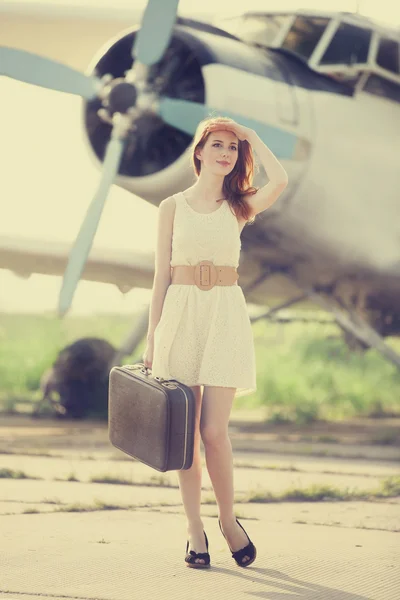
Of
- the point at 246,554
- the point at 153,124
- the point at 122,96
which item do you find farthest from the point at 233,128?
the point at 153,124

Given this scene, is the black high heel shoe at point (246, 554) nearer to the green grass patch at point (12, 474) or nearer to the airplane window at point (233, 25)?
the green grass patch at point (12, 474)

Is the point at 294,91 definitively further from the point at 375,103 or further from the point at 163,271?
the point at 163,271

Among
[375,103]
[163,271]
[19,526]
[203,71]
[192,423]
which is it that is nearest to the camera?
[192,423]

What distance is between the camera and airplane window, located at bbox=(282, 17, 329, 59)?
8211 millimetres

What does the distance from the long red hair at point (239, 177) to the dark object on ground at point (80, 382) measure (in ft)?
21.6

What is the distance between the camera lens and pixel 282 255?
8555 millimetres

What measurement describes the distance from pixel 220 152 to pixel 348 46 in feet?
17.5

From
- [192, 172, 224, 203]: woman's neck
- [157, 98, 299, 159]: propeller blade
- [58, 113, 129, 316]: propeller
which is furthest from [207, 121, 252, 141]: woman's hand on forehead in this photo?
[58, 113, 129, 316]: propeller

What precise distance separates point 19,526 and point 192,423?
894 mm

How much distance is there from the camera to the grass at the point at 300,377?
11797 mm

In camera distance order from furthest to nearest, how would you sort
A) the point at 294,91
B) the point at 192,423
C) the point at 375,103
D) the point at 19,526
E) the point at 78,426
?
1. the point at 78,426
2. the point at 375,103
3. the point at 294,91
4. the point at 19,526
5. the point at 192,423

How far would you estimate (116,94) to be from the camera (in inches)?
287

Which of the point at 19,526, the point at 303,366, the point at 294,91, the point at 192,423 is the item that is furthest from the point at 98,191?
the point at 303,366

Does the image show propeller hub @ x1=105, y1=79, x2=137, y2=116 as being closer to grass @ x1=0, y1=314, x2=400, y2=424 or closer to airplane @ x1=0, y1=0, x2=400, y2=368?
airplane @ x1=0, y1=0, x2=400, y2=368
